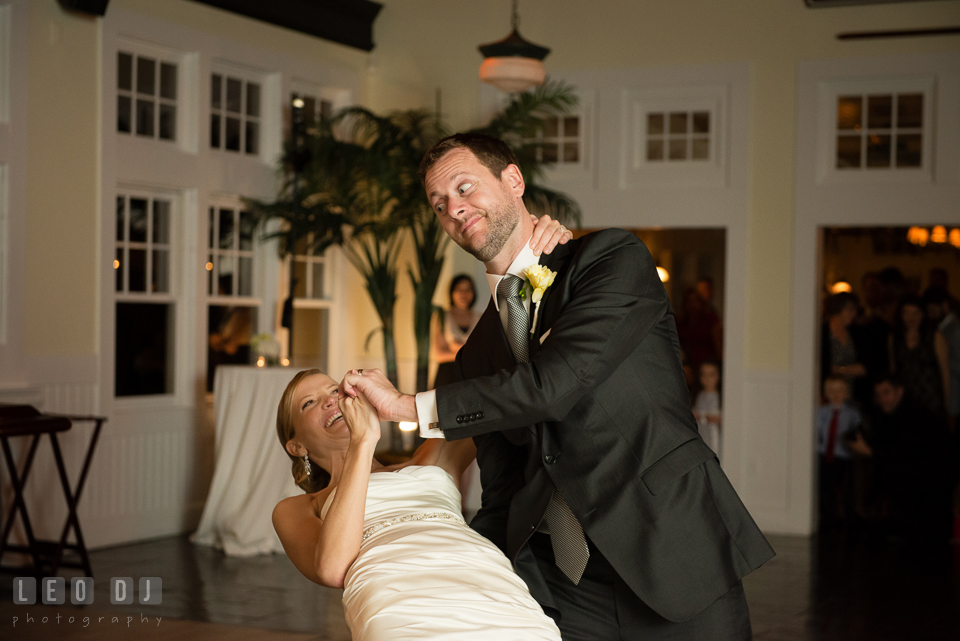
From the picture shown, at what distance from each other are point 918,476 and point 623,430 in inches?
219

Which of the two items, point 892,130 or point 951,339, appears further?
point 951,339

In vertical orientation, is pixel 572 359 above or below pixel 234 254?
below

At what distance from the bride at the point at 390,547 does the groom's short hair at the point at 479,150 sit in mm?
549

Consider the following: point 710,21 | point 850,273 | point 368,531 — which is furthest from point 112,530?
point 850,273

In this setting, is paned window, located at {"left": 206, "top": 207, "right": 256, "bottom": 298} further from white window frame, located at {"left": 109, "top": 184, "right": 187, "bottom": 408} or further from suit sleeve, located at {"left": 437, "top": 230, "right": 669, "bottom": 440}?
suit sleeve, located at {"left": 437, "top": 230, "right": 669, "bottom": 440}

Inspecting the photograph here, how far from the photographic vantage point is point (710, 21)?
7012 mm

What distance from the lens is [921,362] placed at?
285 inches

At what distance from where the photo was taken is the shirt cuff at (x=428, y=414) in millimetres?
1848

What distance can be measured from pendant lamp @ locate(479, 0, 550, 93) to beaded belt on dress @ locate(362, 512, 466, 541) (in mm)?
4435

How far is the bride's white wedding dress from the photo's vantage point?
186cm

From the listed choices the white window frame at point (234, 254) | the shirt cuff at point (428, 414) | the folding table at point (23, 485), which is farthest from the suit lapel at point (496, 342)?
the white window frame at point (234, 254)

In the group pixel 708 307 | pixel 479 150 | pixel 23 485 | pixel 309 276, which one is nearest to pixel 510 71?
pixel 309 276

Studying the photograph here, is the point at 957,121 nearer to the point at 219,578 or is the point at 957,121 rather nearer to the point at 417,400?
the point at 219,578

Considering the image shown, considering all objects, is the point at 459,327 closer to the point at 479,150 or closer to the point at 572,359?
the point at 479,150
